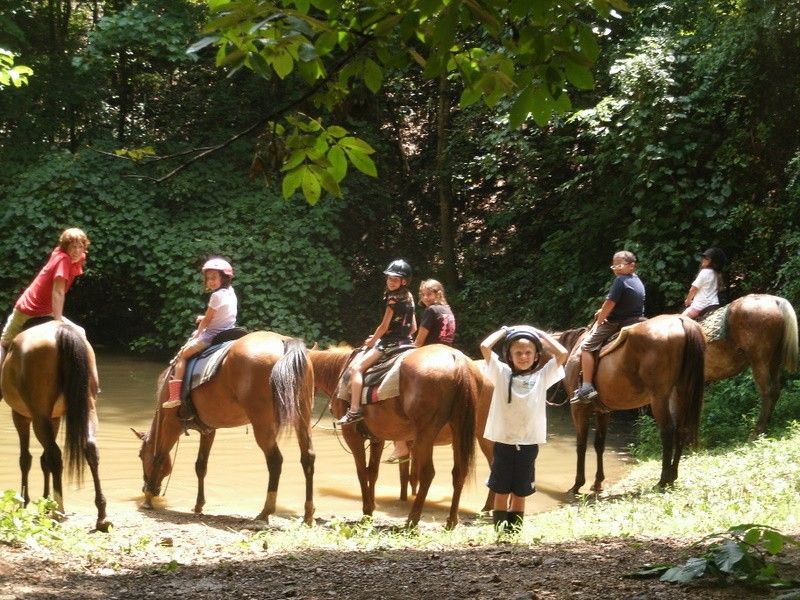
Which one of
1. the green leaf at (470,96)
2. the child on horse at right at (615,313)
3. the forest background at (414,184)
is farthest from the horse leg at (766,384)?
the green leaf at (470,96)

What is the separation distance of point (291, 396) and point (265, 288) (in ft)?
34.5

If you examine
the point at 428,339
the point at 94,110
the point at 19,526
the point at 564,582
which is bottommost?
the point at 19,526

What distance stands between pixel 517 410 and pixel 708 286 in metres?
6.70

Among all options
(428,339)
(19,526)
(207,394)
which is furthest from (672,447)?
(19,526)

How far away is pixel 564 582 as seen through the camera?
5074mm

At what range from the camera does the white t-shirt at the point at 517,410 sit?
24.0 ft

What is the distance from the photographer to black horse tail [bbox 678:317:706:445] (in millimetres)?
10477

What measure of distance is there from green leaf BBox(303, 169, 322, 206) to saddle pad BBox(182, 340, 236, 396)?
538 cm

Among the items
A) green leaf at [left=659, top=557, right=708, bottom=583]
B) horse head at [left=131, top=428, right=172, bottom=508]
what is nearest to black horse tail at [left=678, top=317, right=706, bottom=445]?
horse head at [left=131, top=428, right=172, bottom=508]

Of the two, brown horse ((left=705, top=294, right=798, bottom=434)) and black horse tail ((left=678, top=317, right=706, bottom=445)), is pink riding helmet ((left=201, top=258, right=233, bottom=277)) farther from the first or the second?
brown horse ((left=705, top=294, right=798, bottom=434))

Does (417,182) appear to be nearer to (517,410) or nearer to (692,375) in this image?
(692,375)

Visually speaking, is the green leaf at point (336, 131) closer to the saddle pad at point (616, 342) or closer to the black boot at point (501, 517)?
the black boot at point (501, 517)

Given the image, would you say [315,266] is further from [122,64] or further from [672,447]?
[672,447]

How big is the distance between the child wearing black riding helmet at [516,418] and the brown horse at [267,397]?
2.37m
